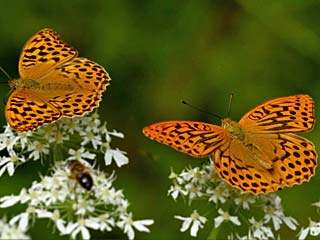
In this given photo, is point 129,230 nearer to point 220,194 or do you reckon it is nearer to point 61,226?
point 61,226

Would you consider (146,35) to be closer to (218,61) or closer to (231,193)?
(218,61)

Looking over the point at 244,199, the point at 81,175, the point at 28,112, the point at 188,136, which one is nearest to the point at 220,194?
the point at 244,199

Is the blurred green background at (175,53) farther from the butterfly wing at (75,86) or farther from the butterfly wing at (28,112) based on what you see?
the butterfly wing at (28,112)

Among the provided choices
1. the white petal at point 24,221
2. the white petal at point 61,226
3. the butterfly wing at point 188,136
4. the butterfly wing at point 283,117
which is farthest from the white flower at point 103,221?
the butterfly wing at point 283,117

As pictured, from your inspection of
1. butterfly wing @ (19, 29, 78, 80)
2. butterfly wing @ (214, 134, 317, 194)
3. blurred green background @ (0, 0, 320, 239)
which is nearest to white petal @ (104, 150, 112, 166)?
butterfly wing @ (19, 29, 78, 80)

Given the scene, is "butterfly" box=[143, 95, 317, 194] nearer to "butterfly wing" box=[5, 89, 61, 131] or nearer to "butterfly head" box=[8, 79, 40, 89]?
"butterfly wing" box=[5, 89, 61, 131]

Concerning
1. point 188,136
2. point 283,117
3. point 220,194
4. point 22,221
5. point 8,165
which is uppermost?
point 283,117

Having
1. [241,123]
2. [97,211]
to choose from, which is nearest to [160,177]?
[241,123]
